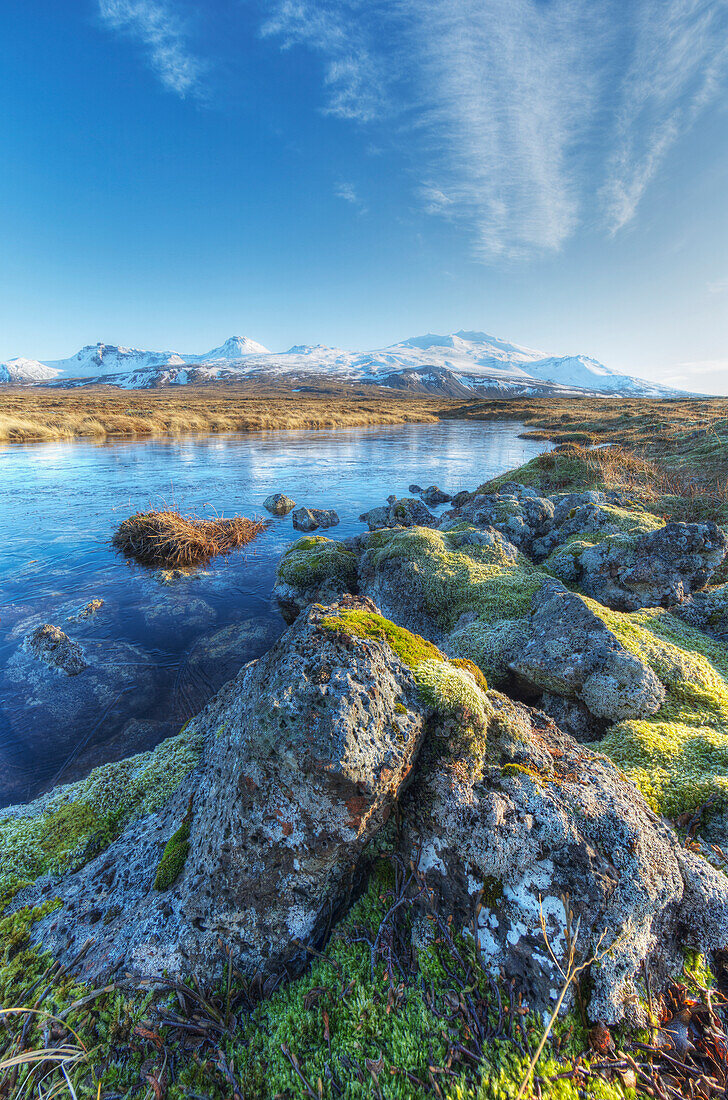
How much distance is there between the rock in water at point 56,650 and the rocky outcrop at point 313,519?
9.13 metres

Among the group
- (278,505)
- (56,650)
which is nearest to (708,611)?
(56,650)

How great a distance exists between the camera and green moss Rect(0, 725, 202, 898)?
351 cm

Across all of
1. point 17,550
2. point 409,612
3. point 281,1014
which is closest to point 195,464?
point 17,550

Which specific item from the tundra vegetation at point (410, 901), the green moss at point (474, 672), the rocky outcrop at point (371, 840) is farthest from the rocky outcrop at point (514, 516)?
the rocky outcrop at point (371, 840)

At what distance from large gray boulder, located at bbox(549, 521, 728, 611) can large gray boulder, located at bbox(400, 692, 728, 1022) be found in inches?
171

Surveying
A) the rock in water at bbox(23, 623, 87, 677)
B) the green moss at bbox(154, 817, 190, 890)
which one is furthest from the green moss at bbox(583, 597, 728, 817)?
the rock in water at bbox(23, 623, 87, 677)

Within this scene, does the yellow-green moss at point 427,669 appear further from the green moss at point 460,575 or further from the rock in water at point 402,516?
the rock in water at point 402,516

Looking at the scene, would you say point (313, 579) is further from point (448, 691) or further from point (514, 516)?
point (448, 691)

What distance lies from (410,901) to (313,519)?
14617 mm

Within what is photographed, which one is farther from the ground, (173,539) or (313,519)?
(173,539)

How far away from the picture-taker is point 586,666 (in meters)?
4.52

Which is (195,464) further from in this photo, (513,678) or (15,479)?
(513,678)

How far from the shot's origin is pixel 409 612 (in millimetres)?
7586

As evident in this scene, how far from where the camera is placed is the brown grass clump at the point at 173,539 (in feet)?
42.3
